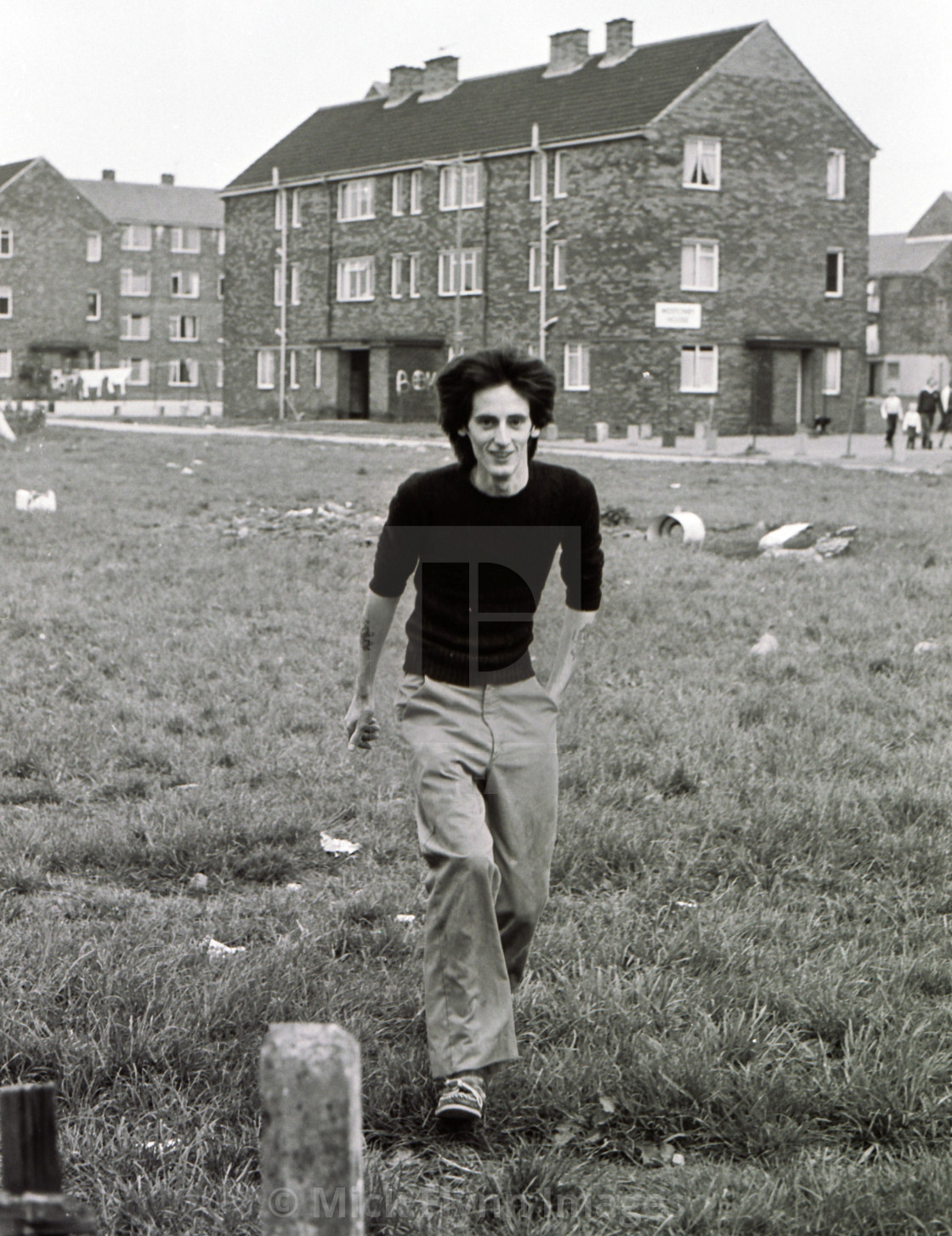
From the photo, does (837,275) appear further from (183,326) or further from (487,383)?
(183,326)

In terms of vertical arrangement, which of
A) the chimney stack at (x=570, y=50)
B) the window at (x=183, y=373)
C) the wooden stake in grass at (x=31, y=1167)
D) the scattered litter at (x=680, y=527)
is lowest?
the scattered litter at (x=680, y=527)

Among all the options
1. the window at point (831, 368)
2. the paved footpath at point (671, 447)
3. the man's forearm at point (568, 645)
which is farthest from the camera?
the window at point (831, 368)

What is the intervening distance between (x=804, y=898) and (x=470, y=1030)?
1972 mm

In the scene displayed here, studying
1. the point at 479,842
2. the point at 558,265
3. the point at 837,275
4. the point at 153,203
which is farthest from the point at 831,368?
the point at 153,203

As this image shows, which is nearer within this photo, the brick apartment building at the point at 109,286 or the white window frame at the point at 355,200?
the white window frame at the point at 355,200

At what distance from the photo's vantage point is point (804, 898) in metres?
5.54

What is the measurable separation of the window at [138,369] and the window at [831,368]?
47361mm

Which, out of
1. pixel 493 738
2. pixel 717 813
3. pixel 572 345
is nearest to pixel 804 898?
pixel 717 813

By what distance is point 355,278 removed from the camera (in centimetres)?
5662

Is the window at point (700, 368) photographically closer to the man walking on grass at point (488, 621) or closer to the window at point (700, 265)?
the window at point (700, 265)

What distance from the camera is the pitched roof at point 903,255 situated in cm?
8125

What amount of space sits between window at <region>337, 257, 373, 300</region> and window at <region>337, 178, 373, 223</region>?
1491 mm

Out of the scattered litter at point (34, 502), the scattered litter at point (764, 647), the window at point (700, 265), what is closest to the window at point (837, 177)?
the window at point (700, 265)

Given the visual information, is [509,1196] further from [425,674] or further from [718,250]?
[718,250]
